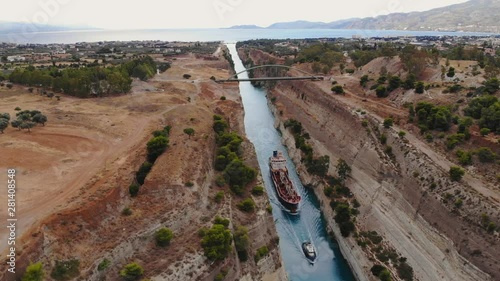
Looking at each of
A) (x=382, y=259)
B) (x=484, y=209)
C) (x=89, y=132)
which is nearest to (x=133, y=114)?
(x=89, y=132)

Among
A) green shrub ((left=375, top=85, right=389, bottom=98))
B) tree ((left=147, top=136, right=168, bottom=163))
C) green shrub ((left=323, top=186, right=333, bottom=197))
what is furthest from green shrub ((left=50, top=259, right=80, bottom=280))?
green shrub ((left=375, top=85, right=389, bottom=98))

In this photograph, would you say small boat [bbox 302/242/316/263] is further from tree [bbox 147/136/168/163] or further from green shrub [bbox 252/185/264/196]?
tree [bbox 147/136/168/163]

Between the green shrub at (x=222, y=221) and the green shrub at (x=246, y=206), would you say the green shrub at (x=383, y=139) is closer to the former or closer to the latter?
the green shrub at (x=246, y=206)

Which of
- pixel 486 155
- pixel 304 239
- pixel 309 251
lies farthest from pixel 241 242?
pixel 486 155

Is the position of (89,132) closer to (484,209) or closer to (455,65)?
(484,209)

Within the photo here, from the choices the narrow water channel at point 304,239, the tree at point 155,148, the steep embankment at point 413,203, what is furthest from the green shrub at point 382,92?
the tree at point 155,148

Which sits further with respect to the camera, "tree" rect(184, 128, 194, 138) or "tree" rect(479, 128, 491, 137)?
"tree" rect(184, 128, 194, 138)
